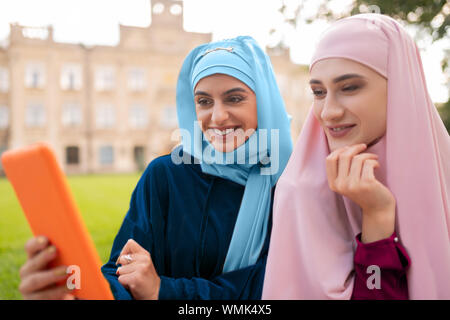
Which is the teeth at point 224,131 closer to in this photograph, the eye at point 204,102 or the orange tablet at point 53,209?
the eye at point 204,102

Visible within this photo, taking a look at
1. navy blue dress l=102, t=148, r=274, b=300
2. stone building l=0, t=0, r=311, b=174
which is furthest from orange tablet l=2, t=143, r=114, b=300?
stone building l=0, t=0, r=311, b=174

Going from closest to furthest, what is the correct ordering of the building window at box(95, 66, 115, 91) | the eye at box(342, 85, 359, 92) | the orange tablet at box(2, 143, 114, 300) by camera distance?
the orange tablet at box(2, 143, 114, 300), the eye at box(342, 85, 359, 92), the building window at box(95, 66, 115, 91)

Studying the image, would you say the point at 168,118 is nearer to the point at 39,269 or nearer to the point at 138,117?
the point at 138,117

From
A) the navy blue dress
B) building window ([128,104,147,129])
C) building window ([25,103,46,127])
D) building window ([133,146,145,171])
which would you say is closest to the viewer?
the navy blue dress

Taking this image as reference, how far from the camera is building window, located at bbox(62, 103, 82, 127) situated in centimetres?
1889

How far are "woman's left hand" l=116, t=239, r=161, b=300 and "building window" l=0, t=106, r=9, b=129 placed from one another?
71.6 ft

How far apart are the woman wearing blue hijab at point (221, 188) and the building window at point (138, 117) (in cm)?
1823

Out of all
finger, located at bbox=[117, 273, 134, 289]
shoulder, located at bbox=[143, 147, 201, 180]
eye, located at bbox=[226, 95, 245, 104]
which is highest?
eye, located at bbox=[226, 95, 245, 104]

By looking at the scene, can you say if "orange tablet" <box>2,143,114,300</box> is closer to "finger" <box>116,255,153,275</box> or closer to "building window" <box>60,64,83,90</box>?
"finger" <box>116,255,153,275</box>

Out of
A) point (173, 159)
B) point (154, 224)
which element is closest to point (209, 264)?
point (154, 224)

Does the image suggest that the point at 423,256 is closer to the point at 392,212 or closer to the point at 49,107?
the point at 392,212

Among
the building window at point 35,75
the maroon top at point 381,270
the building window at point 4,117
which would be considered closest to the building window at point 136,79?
the building window at point 35,75

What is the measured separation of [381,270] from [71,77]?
19113 millimetres

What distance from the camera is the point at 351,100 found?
112cm
